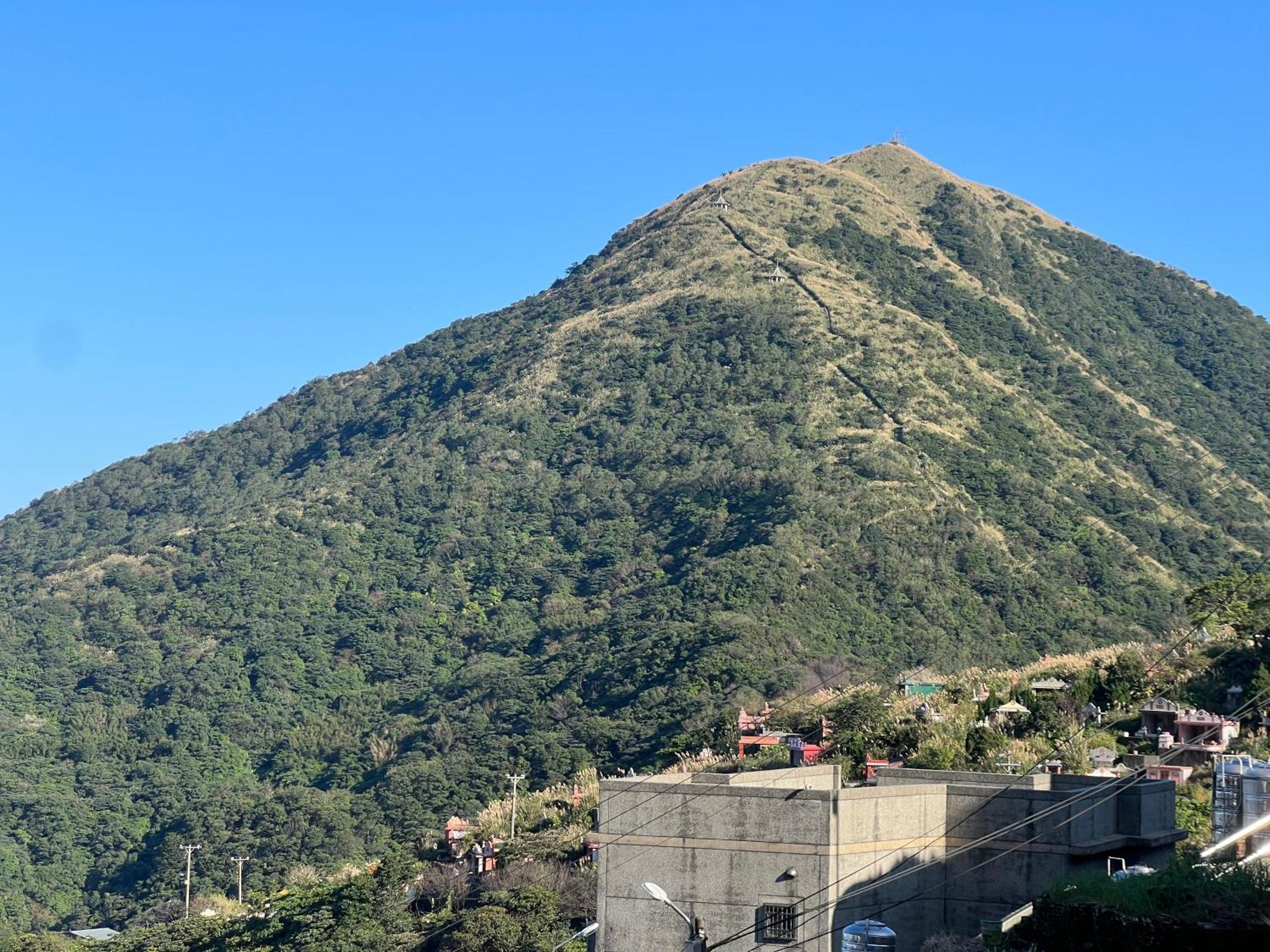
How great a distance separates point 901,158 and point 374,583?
8530 cm

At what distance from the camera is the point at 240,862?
3029 inches

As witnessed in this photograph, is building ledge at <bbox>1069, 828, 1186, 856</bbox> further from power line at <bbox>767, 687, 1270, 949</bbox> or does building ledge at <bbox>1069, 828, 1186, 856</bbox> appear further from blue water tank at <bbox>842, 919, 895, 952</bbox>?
blue water tank at <bbox>842, 919, 895, 952</bbox>

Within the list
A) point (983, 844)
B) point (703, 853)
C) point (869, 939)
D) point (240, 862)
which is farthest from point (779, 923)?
point (240, 862)

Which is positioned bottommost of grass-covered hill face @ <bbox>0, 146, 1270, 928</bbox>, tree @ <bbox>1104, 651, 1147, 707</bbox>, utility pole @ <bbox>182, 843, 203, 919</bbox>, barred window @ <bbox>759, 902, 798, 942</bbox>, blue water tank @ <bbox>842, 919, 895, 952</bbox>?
utility pole @ <bbox>182, 843, 203, 919</bbox>

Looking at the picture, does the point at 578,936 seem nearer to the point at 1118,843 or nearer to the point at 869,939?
the point at 1118,843

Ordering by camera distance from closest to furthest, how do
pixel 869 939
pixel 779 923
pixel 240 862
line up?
pixel 869 939
pixel 779 923
pixel 240 862

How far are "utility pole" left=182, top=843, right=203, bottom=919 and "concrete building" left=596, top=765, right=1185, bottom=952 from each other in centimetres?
4362

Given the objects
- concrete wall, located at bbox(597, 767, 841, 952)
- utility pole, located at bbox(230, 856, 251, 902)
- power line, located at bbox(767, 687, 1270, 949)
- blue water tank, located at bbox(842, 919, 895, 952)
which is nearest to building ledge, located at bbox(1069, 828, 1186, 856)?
power line, located at bbox(767, 687, 1270, 949)

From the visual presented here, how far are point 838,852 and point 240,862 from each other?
175 feet

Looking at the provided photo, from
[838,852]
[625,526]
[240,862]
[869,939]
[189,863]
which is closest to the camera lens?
[869,939]

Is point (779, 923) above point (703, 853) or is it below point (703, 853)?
below

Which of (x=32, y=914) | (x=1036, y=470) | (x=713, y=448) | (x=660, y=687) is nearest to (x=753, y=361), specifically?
(x=713, y=448)

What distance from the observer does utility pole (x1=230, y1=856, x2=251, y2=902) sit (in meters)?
76.5

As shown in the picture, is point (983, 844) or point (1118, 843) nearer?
point (1118, 843)
